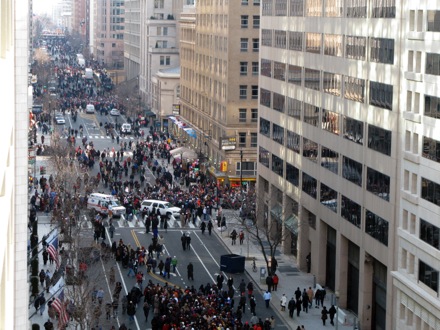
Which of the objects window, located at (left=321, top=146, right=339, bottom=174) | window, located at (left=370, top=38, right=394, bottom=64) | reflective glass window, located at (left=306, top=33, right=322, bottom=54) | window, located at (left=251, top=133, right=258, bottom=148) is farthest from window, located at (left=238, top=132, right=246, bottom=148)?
window, located at (left=370, top=38, right=394, bottom=64)

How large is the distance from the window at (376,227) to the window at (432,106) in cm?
653

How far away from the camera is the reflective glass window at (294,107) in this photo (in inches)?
2618

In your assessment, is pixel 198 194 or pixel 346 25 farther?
pixel 198 194

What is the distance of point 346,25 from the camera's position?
56.8 metres

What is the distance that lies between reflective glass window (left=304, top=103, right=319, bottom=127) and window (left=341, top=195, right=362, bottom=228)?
7594 millimetres

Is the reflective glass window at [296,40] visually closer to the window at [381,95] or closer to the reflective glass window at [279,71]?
the reflective glass window at [279,71]

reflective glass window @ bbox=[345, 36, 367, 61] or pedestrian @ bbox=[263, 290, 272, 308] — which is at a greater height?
reflective glass window @ bbox=[345, 36, 367, 61]

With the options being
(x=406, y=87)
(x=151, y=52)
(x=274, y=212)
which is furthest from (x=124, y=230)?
Result: (x=151, y=52)

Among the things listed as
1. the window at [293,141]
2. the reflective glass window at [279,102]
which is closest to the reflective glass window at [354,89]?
the window at [293,141]

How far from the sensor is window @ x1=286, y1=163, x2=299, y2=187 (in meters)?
67.0

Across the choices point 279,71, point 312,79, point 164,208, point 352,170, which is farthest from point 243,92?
point 352,170

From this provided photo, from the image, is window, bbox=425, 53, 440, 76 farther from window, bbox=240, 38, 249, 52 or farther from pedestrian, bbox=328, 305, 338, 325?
window, bbox=240, 38, 249, 52

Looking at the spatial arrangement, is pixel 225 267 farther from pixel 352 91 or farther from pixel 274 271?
pixel 352 91

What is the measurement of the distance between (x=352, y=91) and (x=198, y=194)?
32.2m
